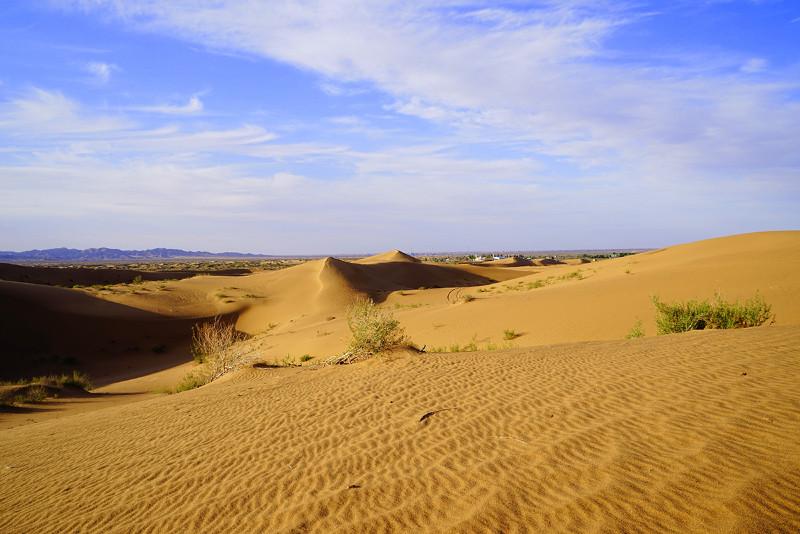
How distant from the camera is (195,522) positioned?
421 cm

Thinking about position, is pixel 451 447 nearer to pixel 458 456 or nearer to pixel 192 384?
pixel 458 456

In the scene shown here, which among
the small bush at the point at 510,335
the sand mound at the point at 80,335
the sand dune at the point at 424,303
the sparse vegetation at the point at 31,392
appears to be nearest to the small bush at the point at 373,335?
the sand dune at the point at 424,303

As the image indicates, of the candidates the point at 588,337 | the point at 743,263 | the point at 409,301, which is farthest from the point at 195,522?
the point at 409,301

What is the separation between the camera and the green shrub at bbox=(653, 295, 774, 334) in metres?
12.5

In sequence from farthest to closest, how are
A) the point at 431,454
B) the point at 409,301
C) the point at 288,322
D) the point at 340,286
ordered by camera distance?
the point at 340,286
the point at 409,301
the point at 288,322
the point at 431,454

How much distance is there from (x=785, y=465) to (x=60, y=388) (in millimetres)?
17127

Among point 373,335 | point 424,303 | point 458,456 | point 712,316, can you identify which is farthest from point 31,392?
point 424,303

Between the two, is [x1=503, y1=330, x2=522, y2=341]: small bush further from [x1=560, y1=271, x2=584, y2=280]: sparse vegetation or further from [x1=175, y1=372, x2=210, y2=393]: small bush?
[x1=560, y1=271, x2=584, y2=280]: sparse vegetation

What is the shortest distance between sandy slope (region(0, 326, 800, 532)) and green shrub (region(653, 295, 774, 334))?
4000mm

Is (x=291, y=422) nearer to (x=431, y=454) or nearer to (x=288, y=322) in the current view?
(x=431, y=454)

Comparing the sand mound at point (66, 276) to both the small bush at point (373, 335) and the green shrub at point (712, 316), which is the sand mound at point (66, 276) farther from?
the green shrub at point (712, 316)

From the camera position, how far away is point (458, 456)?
5.03 m

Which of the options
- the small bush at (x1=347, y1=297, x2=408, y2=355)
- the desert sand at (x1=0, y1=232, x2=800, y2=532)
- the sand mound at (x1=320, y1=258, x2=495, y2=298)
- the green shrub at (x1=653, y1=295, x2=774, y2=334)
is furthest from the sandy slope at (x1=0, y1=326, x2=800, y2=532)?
the sand mound at (x1=320, y1=258, x2=495, y2=298)

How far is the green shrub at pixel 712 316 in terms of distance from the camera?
41.0ft
